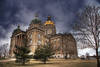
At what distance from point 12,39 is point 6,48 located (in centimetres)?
722

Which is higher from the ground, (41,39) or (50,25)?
(50,25)

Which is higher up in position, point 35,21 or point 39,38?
point 35,21

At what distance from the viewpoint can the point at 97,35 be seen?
12602 millimetres

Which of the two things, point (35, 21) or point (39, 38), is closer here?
point (39, 38)

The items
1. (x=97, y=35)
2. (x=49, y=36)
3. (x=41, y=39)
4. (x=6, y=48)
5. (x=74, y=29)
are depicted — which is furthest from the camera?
(x=49, y=36)

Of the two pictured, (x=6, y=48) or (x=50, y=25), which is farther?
(x=50, y=25)

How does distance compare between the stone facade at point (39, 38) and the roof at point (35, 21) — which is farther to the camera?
the roof at point (35, 21)

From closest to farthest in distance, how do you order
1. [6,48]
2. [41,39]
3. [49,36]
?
[41,39]
[6,48]
[49,36]

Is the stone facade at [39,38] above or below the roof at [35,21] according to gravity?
below

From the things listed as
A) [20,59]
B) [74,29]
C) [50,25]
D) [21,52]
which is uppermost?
[50,25]

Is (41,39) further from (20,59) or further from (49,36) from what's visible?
(20,59)

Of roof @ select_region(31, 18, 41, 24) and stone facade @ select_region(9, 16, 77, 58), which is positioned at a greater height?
roof @ select_region(31, 18, 41, 24)

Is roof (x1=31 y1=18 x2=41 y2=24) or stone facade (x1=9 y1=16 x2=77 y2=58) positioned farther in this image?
roof (x1=31 y1=18 x2=41 y2=24)

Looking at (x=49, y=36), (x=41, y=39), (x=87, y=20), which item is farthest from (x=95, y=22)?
(x=49, y=36)
